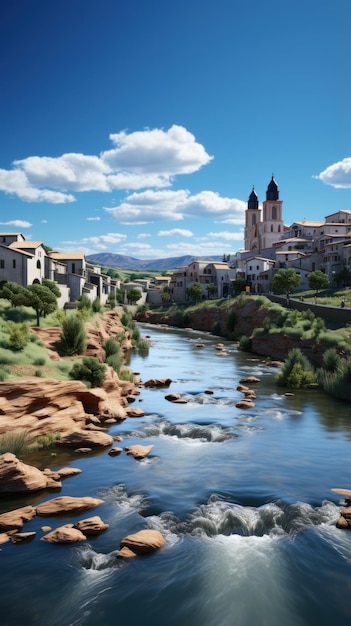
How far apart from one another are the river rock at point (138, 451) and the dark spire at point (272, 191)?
129 meters

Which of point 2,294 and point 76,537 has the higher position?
point 2,294

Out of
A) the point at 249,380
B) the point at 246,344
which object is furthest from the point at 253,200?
the point at 249,380

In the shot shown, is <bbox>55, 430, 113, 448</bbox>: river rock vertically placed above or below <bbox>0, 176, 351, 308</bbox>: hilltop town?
below

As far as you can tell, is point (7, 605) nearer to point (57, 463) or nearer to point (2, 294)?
point (57, 463)

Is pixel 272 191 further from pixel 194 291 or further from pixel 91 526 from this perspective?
pixel 91 526

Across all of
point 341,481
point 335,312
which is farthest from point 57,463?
point 335,312

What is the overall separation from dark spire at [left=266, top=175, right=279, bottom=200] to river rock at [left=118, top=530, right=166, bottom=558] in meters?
136

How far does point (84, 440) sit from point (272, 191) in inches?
5161

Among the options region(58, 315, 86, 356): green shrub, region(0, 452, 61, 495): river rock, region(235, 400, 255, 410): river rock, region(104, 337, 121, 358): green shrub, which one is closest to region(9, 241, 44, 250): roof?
region(104, 337, 121, 358): green shrub

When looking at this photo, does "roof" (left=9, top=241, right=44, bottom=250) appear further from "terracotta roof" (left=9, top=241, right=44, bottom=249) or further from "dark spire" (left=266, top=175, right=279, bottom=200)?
"dark spire" (left=266, top=175, right=279, bottom=200)

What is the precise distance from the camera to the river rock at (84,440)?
23.1m

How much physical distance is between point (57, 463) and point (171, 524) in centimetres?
726

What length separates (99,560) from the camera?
13594mm

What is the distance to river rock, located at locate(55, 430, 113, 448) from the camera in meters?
23.1
